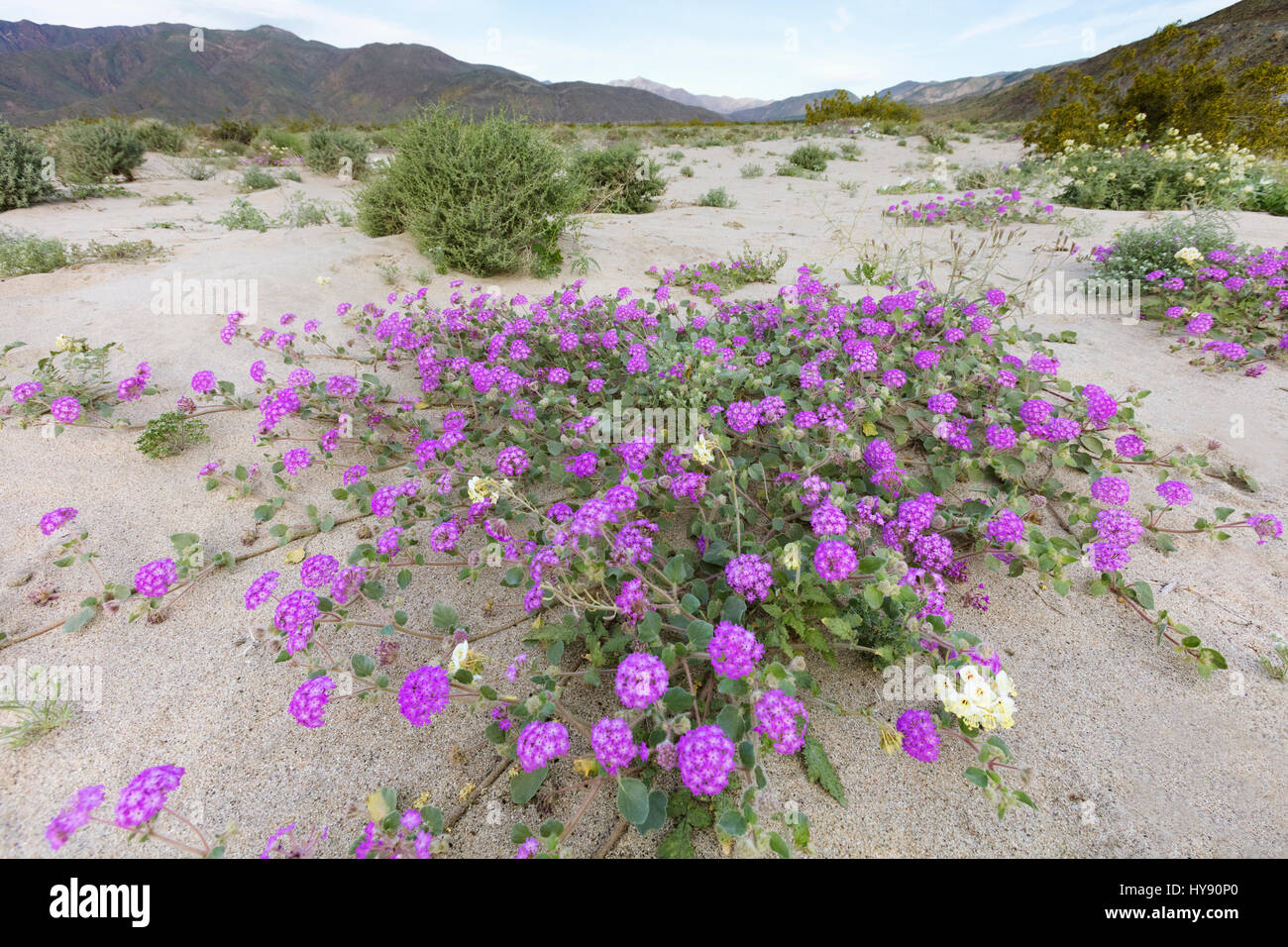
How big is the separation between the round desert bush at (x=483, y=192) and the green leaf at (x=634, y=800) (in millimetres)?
5132

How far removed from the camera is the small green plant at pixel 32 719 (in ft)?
6.31

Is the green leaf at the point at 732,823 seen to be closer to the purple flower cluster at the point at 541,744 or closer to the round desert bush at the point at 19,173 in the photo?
the purple flower cluster at the point at 541,744

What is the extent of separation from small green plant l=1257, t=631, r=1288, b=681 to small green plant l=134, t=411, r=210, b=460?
17.0ft

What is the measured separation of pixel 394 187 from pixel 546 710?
6.55m

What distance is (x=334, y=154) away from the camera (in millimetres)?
12969

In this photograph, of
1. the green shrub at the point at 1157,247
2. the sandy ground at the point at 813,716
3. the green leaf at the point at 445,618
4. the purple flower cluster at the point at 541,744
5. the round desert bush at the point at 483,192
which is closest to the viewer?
the purple flower cluster at the point at 541,744

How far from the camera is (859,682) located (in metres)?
2.10

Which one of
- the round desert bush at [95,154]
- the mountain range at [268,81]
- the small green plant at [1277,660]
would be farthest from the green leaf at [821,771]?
the mountain range at [268,81]

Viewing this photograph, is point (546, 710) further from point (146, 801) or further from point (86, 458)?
point (86, 458)

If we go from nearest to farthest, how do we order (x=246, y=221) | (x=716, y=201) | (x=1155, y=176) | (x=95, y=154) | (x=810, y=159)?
(x=246, y=221)
(x=1155, y=176)
(x=716, y=201)
(x=95, y=154)
(x=810, y=159)

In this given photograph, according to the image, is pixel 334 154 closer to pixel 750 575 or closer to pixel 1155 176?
pixel 750 575

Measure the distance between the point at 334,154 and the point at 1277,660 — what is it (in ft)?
54.4

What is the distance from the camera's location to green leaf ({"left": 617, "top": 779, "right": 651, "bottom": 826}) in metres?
1.47

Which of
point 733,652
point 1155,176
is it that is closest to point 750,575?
point 733,652
